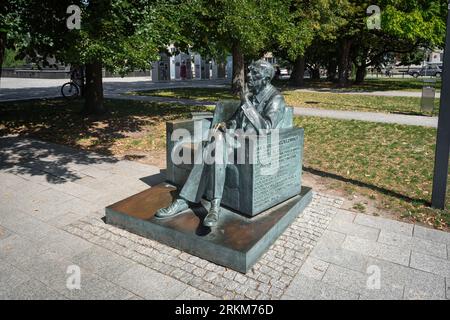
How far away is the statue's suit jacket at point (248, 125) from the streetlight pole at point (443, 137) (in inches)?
86.9

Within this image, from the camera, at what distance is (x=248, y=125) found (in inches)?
202

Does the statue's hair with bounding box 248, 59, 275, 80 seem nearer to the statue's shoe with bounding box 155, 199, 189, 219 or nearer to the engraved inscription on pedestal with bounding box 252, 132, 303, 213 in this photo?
the engraved inscription on pedestal with bounding box 252, 132, 303, 213

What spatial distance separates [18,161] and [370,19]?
21.8 m

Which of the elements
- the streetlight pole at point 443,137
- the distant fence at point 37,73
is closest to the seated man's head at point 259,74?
the streetlight pole at point 443,137

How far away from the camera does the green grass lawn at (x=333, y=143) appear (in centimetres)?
643

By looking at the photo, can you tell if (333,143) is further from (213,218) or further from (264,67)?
(213,218)

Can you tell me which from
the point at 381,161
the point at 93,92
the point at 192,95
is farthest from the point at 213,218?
the point at 192,95

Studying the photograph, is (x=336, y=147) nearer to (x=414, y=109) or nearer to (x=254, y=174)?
(x=254, y=174)

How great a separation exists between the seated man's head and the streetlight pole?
235cm

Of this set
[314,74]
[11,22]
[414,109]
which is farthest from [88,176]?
[314,74]

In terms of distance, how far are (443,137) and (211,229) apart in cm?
351

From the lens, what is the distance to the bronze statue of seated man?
4.64m

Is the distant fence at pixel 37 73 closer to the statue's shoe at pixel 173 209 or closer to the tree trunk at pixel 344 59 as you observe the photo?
the tree trunk at pixel 344 59

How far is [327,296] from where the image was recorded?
3617mm
